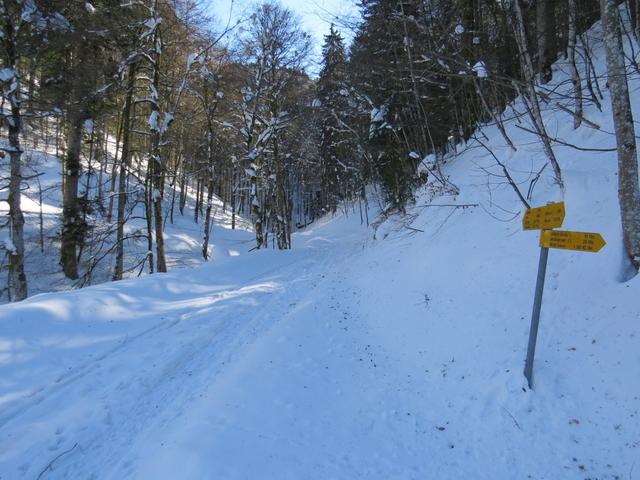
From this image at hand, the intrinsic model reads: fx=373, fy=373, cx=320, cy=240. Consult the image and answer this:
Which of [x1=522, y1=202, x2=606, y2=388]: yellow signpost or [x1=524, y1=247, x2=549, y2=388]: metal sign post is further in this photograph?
[x1=524, y1=247, x2=549, y2=388]: metal sign post

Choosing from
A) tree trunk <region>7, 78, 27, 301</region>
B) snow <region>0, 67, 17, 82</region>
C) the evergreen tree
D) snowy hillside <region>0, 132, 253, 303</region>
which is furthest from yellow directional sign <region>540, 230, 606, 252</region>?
the evergreen tree

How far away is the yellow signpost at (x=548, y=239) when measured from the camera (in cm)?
360

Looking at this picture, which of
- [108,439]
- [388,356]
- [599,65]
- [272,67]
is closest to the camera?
[108,439]

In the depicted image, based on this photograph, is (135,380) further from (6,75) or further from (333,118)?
(333,118)

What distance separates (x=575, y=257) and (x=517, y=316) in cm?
120

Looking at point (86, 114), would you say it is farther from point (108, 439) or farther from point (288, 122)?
point (108, 439)

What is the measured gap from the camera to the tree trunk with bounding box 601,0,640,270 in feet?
13.9

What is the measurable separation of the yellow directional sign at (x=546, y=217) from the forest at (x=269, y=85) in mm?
1199

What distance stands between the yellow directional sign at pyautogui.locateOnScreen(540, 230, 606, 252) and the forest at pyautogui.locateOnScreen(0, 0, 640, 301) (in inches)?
49.4

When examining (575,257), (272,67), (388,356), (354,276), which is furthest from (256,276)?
(272,67)

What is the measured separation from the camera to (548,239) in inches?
153

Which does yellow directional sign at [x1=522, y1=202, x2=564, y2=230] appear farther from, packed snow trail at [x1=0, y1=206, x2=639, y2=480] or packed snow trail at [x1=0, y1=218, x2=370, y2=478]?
packed snow trail at [x1=0, y1=218, x2=370, y2=478]

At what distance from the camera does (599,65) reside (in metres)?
10.1

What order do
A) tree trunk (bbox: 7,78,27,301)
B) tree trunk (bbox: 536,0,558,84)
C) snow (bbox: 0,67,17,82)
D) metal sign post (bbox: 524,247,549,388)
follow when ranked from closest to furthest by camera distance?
metal sign post (bbox: 524,247,549,388), snow (bbox: 0,67,17,82), tree trunk (bbox: 7,78,27,301), tree trunk (bbox: 536,0,558,84)
